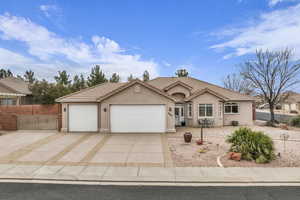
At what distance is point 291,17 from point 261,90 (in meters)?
9.45

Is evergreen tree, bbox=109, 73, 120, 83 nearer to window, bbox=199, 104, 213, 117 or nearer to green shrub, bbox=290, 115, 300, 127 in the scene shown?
window, bbox=199, 104, 213, 117

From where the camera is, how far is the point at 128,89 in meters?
14.4

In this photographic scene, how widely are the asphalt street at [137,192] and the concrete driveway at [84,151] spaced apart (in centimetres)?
199

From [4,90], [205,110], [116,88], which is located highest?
[4,90]

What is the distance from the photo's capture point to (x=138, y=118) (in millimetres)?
14430

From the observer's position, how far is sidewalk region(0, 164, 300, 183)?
5820 millimetres

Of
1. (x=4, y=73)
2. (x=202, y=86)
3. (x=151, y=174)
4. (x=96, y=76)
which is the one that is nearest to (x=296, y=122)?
(x=202, y=86)

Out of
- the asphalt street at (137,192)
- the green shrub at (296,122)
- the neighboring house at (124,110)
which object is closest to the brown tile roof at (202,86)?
the green shrub at (296,122)

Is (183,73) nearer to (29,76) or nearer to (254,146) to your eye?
(254,146)

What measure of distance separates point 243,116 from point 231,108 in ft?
5.23

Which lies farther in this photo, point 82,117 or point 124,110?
point 82,117

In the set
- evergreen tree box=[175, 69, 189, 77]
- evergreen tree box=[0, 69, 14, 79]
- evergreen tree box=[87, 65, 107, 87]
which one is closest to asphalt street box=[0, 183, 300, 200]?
evergreen tree box=[87, 65, 107, 87]

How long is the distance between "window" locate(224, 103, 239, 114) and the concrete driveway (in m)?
10.7

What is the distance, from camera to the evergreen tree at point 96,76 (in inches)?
1442
